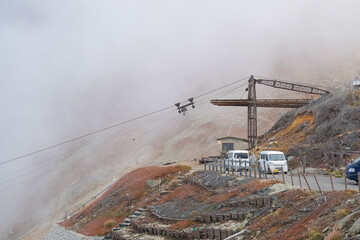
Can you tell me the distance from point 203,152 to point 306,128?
27305 millimetres

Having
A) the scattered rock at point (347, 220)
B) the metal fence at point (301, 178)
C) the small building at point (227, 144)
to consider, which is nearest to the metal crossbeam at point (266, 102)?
the small building at point (227, 144)

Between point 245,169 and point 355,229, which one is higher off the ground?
point 355,229

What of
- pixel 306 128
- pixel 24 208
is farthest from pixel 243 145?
pixel 24 208

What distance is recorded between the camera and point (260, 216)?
14797 mm

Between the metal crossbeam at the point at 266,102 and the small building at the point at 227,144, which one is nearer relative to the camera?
the small building at the point at 227,144

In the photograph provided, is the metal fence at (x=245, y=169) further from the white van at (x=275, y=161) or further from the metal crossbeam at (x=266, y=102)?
the metal crossbeam at (x=266, y=102)

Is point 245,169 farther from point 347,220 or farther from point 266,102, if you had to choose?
point 266,102

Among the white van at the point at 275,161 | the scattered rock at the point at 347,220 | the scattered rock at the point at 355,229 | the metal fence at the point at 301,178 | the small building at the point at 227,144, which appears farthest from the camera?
A: the small building at the point at 227,144

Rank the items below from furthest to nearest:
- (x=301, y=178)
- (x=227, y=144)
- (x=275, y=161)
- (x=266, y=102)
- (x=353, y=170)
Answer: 1. (x=266, y=102)
2. (x=227, y=144)
3. (x=275, y=161)
4. (x=301, y=178)
5. (x=353, y=170)

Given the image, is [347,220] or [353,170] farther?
[353,170]

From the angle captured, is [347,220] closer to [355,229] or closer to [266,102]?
[355,229]

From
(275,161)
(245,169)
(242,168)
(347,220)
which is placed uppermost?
(347,220)

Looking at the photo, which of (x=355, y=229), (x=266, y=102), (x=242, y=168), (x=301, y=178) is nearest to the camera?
(x=355, y=229)

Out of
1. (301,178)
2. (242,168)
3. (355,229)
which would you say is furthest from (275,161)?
(355,229)
